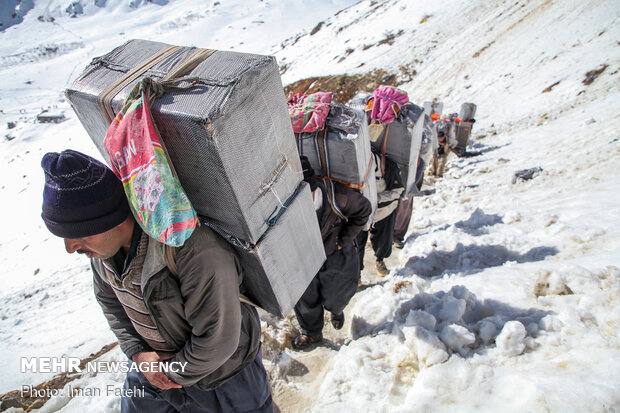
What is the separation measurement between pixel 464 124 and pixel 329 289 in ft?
22.1

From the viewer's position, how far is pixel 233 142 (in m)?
1.34

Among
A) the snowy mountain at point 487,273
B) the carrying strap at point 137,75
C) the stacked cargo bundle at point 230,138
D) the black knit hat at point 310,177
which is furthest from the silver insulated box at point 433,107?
the carrying strap at point 137,75

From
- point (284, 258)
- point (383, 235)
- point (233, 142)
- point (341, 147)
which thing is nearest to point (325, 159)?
point (341, 147)

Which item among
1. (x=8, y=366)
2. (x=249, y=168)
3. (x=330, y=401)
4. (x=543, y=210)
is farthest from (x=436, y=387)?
(x=8, y=366)

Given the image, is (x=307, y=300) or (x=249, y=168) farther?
(x=307, y=300)

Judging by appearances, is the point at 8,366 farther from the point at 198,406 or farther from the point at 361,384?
the point at 361,384

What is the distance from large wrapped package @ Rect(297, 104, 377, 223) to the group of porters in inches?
33.1

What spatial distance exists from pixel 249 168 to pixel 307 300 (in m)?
2.27

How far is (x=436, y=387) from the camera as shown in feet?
6.26

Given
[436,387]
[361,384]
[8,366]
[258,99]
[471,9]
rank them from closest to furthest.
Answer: [258,99], [436,387], [361,384], [8,366], [471,9]

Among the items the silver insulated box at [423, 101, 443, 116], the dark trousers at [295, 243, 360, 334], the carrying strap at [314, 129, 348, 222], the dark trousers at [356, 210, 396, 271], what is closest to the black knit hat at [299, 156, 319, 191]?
the carrying strap at [314, 129, 348, 222]

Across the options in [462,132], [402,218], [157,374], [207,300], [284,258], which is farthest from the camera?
[462,132]

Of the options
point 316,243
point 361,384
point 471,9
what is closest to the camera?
point 361,384

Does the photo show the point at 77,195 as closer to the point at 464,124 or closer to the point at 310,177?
the point at 310,177
